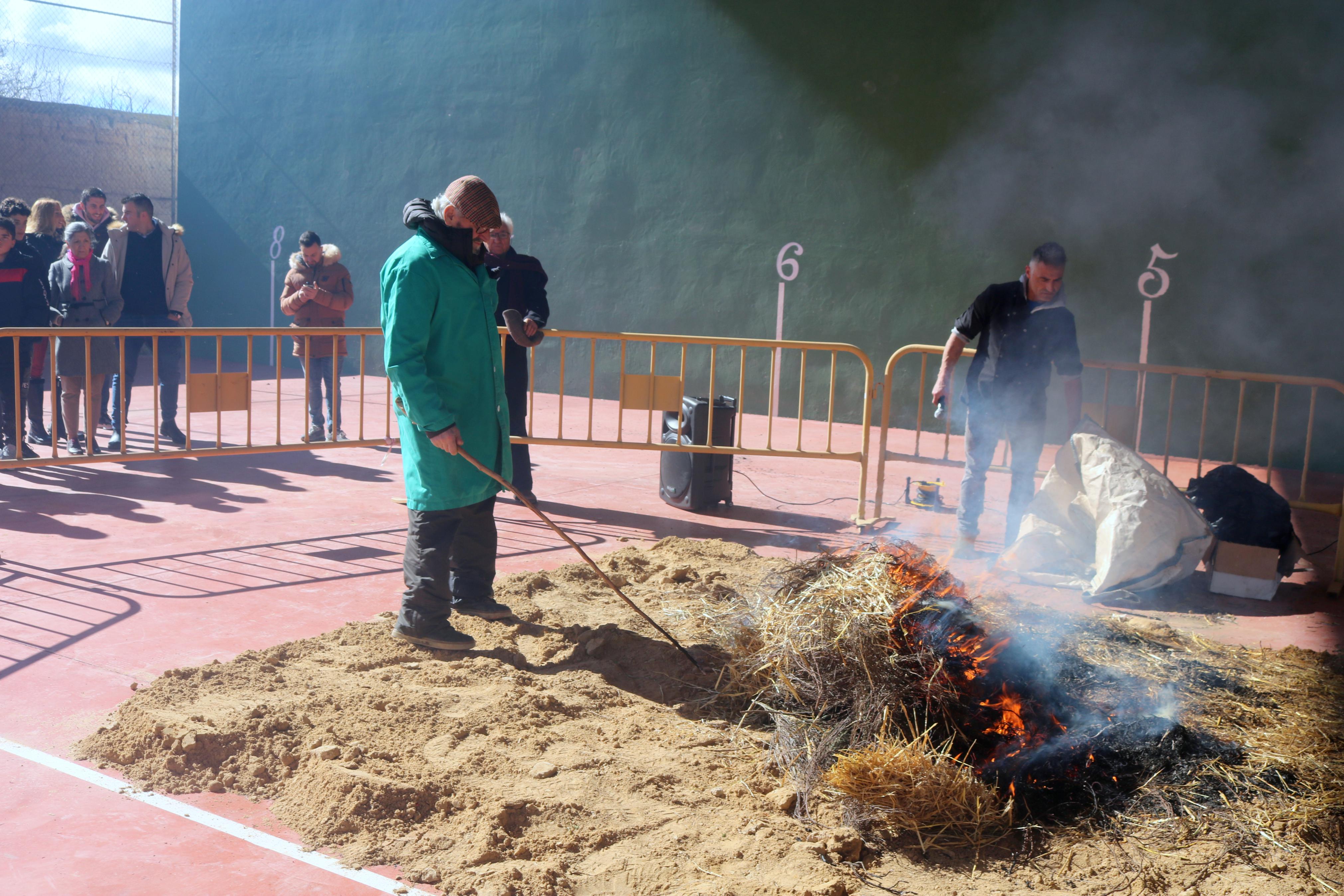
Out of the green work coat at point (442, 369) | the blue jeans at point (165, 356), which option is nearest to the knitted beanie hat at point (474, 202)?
the green work coat at point (442, 369)

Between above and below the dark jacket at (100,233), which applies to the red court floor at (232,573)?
below

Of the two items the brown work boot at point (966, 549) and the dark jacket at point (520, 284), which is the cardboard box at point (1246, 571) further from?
the dark jacket at point (520, 284)

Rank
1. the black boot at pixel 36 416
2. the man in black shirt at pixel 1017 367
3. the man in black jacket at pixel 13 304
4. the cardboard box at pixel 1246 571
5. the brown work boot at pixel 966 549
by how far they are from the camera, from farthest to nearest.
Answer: the black boot at pixel 36 416, the man in black jacket at pixel 13 304, the brown work boot at pixel 966 549, the man in black shirt at pixel 1017 367, the cardboard box at pixel 1246 571

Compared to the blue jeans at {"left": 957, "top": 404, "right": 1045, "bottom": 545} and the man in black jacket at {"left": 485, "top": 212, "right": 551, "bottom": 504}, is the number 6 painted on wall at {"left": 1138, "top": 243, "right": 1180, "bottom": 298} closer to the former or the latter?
the blue jeans at {"left": 957, "top": 404, "right": 1045, "bottom": 545}

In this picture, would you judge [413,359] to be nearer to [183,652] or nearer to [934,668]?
[183,652]

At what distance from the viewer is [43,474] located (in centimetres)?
835

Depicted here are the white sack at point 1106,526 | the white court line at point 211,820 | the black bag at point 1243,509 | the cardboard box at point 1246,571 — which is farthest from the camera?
the black bag at point 1243,509

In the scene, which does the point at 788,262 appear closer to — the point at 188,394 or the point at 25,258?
the point at 188,394

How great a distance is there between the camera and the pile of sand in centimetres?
295

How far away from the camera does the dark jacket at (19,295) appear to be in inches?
318

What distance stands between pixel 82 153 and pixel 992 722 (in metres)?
19.8

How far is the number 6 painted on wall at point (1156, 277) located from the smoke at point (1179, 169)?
6 cm

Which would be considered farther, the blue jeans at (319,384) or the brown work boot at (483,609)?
the blue jeans at (319,384)

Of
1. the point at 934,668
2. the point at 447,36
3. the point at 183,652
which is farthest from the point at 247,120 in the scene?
the point at 934,668
